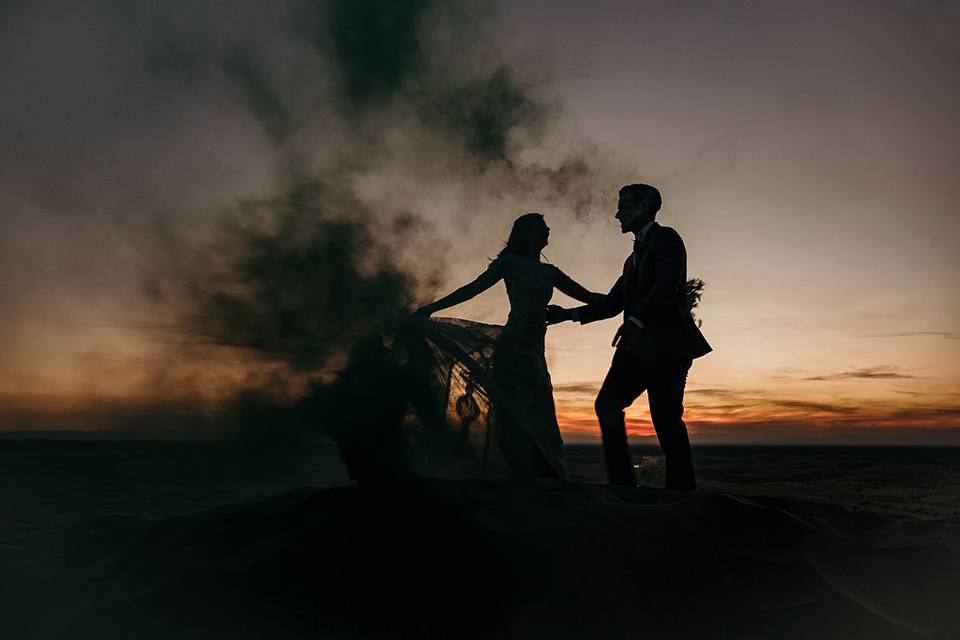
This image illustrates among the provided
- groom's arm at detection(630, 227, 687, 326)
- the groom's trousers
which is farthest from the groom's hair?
the groom's trousers

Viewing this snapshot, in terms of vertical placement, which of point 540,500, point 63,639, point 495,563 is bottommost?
point 63,639

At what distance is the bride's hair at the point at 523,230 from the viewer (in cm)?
454

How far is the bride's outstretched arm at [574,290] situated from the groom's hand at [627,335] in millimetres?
966

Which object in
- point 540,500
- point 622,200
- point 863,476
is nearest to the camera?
point 540,500

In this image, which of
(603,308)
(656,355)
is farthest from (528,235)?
(656,355)

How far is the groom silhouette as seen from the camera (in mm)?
3559

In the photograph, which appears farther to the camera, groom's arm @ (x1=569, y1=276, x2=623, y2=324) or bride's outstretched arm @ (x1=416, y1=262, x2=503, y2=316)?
groom's arm @ (x1=569, y1=276, x2=623, y2=324)

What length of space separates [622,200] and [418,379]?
2081 mm

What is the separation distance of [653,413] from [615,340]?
0.53 meters

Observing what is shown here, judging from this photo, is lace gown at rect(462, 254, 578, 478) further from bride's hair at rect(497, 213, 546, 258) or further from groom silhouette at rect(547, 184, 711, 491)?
groom silhouette at rect(547, 184, 711, 491)

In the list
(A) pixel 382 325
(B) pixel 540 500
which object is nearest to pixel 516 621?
(B) pixel 540 500

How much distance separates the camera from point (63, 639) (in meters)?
1.97

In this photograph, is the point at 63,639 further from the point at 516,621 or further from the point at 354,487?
the point at 516,621

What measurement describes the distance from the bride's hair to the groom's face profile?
684mm
